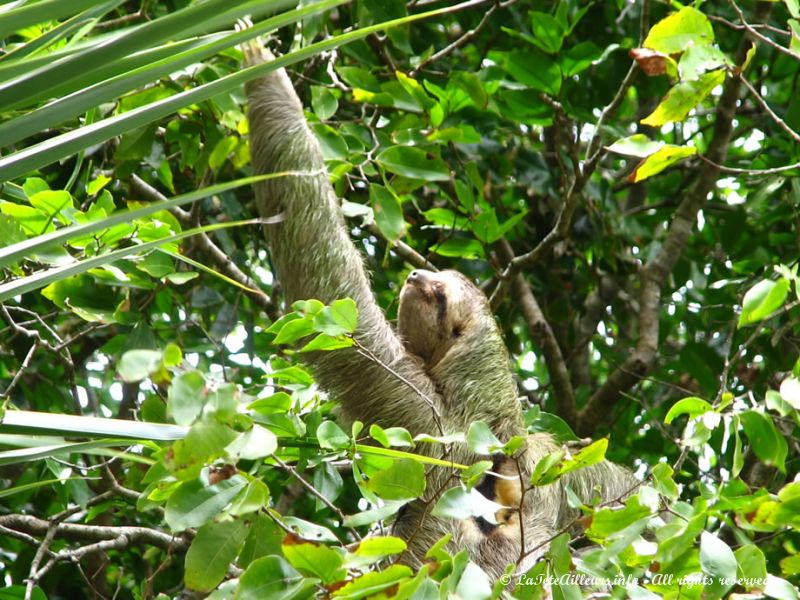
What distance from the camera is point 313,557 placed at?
211 centimetres

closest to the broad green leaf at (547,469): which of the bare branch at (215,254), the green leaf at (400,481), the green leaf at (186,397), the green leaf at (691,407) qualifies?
the green leaf at (400,481)

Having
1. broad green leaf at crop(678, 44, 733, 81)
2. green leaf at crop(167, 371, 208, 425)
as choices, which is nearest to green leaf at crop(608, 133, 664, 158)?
broad green leaf at crop(678, 44, 733, 81)

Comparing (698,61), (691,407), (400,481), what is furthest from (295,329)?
(698,61)

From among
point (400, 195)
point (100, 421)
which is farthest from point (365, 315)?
point (100, 421)

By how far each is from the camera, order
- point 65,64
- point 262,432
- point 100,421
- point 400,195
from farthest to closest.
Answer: point 400,195 → point 262,432 → point 100,421 → point 65,64

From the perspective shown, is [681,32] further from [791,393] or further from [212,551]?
[212,551]

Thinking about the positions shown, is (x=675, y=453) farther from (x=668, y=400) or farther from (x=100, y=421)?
(x=100, y=421)

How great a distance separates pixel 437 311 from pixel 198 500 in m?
2.89

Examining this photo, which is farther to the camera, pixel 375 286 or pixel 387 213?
pixel 375 286

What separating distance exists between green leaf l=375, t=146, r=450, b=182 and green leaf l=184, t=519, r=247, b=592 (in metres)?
2.46

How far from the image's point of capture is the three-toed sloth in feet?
13.7

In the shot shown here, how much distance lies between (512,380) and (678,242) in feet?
6.14

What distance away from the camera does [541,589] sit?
2.57 metres

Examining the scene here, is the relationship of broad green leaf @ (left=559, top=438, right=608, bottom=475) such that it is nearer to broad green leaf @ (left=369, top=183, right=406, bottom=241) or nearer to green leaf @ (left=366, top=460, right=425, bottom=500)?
green leaf @ (left=366, top=460, right=425, bottom=500)
